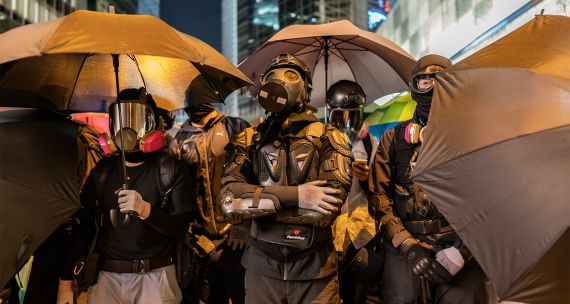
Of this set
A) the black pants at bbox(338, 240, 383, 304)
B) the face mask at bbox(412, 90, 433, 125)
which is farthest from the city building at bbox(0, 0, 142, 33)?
the face mask at bbox(412, 90, 433, 125)

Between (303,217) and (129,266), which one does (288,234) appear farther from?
(129,266)

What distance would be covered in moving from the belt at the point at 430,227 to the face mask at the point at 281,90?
3.86 ft

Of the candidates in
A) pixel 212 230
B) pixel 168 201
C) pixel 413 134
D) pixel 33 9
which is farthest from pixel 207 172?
pixel 33 9

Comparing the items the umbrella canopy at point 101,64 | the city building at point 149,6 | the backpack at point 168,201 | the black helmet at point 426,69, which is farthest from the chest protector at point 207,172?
the city building at point 149,6

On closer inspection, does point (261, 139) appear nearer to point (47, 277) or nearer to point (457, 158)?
point (457, 158)

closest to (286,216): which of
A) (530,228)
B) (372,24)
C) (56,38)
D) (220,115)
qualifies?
(530,228)

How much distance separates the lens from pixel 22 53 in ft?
8.58

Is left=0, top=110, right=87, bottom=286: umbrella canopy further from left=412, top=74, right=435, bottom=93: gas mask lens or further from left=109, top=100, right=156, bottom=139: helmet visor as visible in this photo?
left=412, top=74, right=435, bottom=93: gas mask lens

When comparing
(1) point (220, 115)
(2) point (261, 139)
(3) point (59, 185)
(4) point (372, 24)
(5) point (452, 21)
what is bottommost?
(3) point (59, 185)

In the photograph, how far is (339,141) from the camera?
323 centimetres

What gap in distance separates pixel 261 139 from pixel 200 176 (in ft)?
4.66

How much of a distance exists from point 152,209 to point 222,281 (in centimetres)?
166

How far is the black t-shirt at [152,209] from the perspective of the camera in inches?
133

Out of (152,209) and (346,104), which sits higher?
(346,104)
